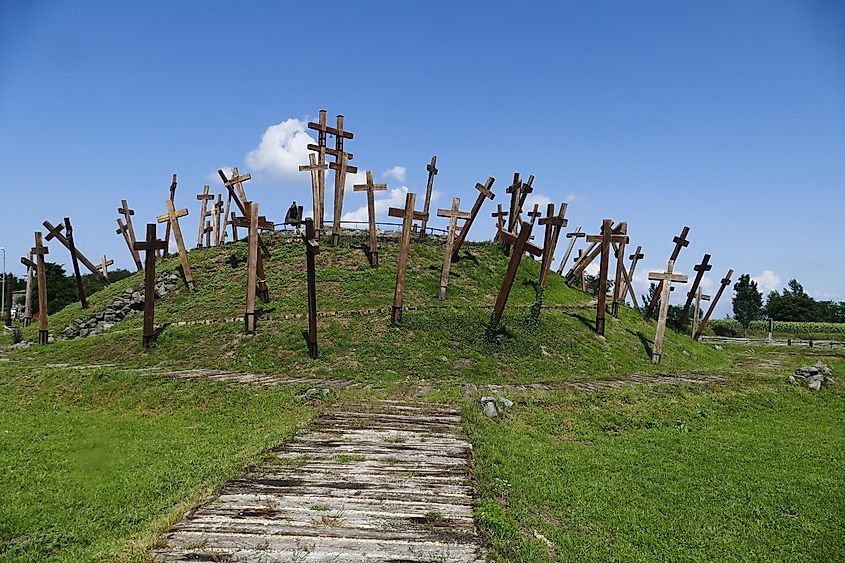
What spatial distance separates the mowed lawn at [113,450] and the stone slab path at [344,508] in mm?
467

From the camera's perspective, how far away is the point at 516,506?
22.3 feet

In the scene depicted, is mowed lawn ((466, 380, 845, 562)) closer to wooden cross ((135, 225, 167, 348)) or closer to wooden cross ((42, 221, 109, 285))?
wooden cross ((135, 225, 167, 348))

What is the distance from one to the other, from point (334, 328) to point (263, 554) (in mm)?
13174

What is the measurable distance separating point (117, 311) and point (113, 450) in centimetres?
1621

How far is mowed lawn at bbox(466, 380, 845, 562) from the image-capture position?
20.3ft

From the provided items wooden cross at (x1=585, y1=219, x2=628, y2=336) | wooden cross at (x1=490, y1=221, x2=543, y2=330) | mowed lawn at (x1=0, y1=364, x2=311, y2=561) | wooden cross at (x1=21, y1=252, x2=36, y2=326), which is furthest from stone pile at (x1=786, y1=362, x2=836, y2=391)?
wooden cross at (x1=21, y1=252, x2=36, y2=326)

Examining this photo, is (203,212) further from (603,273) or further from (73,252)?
(603,273)

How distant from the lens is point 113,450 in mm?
9031

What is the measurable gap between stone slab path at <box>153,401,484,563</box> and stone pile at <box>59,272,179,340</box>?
16675 millimetres

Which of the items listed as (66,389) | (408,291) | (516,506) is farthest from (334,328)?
(516,506)

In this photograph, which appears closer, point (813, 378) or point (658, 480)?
point (658, 480)

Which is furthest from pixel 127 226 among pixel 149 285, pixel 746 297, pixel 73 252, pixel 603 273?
pixel 746 297

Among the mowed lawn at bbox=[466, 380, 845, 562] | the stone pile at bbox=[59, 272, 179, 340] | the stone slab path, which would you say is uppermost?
the stone pile at bbox=[59, 272, 179, 340]

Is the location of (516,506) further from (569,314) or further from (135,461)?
(569,314)
